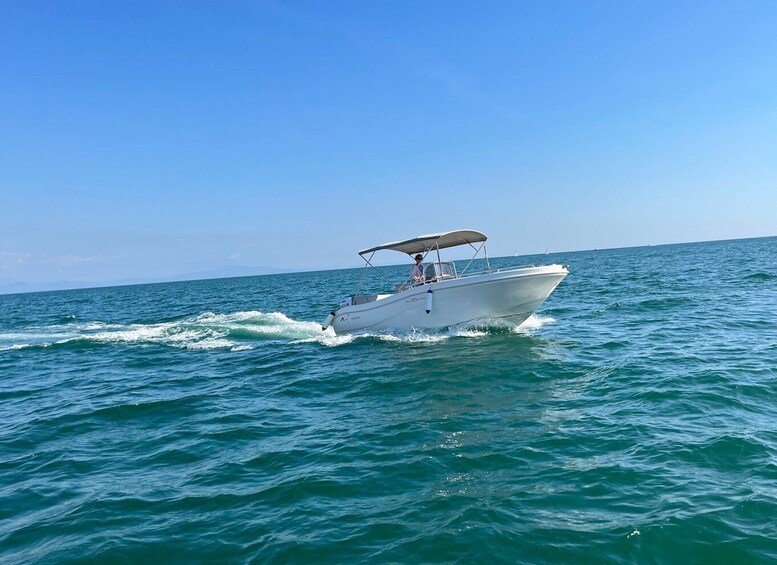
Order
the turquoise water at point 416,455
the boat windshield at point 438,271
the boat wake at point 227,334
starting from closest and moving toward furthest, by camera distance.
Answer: the turquoise water at point 416,455 < the boat wake at point 227,334 < the boat windshield at point 438,271

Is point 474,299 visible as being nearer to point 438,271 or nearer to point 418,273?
point 438,271

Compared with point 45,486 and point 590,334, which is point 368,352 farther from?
point 45,486

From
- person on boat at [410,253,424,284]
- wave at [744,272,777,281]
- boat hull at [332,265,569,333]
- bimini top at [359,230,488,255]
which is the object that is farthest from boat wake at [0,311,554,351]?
wave at [744,272,777,281]

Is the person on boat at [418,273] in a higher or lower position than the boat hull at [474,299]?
higher

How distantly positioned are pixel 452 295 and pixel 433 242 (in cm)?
251

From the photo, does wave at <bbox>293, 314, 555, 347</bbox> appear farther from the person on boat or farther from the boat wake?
the person on boat

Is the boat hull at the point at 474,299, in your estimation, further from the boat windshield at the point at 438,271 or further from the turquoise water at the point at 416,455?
the turquoise water at the point at 416,455

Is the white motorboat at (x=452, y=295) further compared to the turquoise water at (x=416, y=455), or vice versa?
the white motorboat at (x=452, y=295)

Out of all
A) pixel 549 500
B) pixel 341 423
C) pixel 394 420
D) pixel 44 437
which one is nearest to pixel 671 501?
pixel 549 500

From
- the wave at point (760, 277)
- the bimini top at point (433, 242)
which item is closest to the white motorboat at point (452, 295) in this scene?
the bimini top at point (433, 242)

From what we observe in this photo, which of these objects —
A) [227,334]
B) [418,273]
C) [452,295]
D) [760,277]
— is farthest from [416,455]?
[760,277]

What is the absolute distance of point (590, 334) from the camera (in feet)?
53.4

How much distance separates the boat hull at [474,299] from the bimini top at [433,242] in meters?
1.80

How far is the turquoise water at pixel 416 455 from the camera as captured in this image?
5.06 metres
